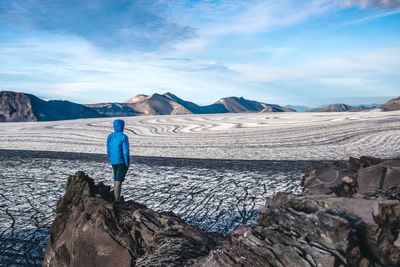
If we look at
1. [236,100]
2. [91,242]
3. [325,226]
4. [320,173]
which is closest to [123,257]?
[91,242]

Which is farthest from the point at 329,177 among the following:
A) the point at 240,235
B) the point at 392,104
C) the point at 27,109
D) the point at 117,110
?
the point at 117,110

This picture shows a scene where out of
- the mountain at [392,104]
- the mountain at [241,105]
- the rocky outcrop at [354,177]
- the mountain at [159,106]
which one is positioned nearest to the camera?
the rocky outcrop at [354,177]

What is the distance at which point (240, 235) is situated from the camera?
10.6 ft

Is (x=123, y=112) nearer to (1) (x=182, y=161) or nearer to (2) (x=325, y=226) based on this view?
(1) (x=182, y=161)

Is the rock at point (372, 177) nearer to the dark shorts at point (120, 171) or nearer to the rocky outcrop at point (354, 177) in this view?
the rocky outcrop at point (354, 177)

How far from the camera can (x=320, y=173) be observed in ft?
21.2

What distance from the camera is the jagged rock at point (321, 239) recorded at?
2.56 meters

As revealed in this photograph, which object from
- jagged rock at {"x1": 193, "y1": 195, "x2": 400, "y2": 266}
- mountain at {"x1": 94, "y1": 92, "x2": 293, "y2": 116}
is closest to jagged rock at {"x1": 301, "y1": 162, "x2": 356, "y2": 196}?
jagged rock at {"x1": 193, "y1": 195, "x2": 400, "y2": 266}

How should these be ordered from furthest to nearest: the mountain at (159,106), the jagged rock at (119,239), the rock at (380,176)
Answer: the mountain at (159,106) → the rock at (380,176) → the jagged rock at (119,239)

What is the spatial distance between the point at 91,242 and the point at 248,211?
9.68ft

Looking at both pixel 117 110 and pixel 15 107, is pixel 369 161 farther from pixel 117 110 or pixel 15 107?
pixel 117 110

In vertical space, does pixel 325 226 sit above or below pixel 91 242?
above

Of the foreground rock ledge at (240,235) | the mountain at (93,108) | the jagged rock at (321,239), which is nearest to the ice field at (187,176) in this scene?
the foreground rock ledge at (240,235)

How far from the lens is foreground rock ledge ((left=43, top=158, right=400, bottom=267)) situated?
2613mm
